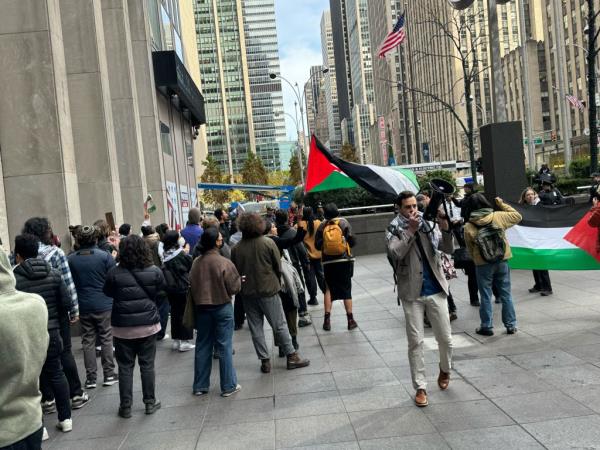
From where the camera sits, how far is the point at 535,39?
314 feet

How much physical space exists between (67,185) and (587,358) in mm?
9282

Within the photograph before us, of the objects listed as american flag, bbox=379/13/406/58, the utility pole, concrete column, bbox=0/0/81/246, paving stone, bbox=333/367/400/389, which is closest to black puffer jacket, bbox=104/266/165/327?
paving stone, bbox=333/367/400/389

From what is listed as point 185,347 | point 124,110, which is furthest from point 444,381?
point 124,110

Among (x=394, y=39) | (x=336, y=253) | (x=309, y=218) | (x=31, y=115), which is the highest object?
(x=394, y=39)

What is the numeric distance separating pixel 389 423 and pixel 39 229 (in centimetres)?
420

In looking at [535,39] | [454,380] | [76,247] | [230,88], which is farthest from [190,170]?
[230,88]

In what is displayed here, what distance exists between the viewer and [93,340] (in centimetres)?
740

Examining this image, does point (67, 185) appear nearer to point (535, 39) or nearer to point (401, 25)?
point (401, 25)

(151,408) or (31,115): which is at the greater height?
(31,115)

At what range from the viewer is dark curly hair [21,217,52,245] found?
661 cm

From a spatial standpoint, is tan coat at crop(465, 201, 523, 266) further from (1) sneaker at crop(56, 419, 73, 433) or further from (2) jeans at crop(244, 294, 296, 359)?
(1) sneaker at crop(56, 419, 73, 433)

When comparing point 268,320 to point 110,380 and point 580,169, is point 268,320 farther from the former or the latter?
point 580,169

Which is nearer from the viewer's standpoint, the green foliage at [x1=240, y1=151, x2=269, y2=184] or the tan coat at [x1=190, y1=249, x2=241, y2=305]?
the tan coat at [x1=190, y1=249, x2=241, y2=305]

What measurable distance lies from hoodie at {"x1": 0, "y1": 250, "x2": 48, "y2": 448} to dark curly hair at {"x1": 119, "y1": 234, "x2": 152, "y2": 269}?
3.14 m
